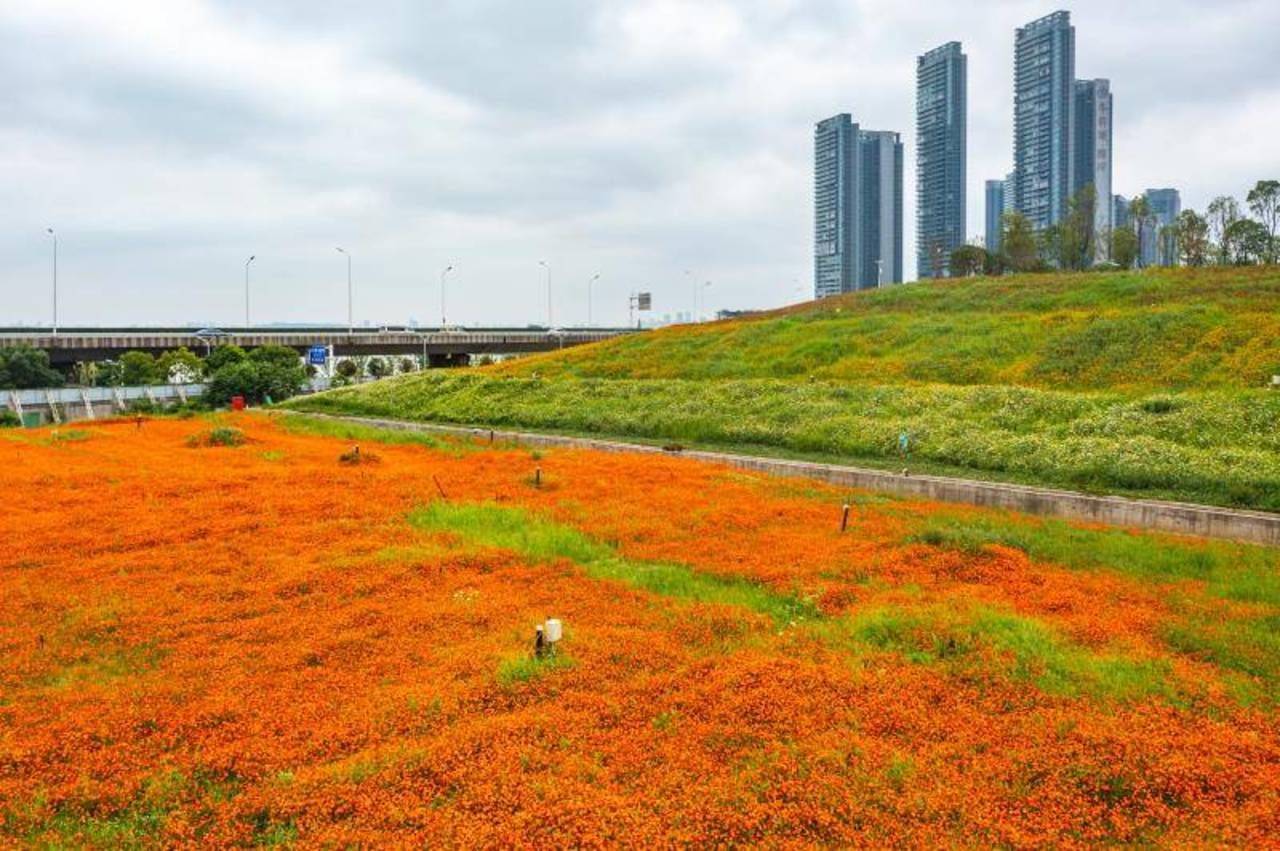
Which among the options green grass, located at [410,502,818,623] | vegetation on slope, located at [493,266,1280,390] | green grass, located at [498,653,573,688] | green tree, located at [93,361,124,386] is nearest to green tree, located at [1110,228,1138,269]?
vegetation on slope, located at [493,266,1280,390]

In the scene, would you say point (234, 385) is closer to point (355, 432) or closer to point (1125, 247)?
point (355, 432)

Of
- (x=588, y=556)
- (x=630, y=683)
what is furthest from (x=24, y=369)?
(x=630, y=683)

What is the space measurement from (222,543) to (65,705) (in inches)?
256

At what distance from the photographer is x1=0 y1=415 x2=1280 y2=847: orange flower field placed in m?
6.17

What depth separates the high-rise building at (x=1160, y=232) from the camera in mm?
64312

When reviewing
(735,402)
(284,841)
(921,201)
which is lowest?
(284,841)

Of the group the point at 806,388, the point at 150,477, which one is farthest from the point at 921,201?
the point at 150,477

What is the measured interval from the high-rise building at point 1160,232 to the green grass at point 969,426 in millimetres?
43208

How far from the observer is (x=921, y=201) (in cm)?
12538

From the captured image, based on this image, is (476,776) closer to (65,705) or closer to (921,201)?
(65,705)

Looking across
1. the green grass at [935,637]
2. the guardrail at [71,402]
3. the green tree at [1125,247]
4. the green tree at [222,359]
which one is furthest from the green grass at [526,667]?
the green tree at [1125,247]

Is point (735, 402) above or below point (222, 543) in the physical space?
above

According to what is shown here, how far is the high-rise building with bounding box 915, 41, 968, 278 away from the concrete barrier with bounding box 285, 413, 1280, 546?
105 metres

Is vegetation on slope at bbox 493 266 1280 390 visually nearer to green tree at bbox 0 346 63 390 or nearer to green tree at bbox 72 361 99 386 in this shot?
green tree at bbox 0 346 63 390
